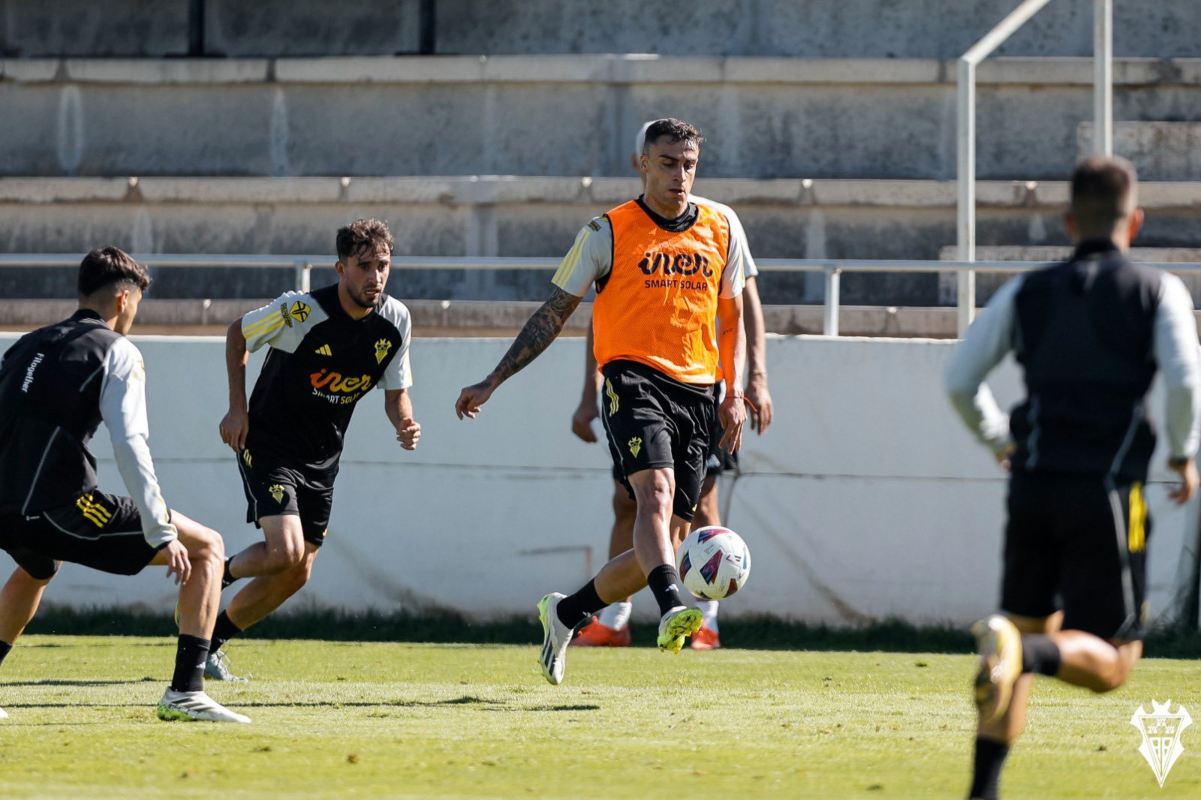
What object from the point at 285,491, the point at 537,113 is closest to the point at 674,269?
the point at 285,491

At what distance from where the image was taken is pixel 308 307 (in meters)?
8.90

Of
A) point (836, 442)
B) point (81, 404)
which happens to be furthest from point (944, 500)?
point (81, 404)

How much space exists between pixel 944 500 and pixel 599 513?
213cm

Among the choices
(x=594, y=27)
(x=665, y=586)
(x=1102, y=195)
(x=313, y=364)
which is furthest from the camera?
(x=594, y=27)

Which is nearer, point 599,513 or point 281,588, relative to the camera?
point 281,588

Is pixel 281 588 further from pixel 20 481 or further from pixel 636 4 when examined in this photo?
pixel 636 4

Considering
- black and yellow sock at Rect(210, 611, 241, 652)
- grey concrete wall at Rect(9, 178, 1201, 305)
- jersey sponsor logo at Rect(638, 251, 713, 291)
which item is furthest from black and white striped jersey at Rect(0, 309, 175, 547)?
grey concrete wall at Rect(9, 178, 1201, 305)

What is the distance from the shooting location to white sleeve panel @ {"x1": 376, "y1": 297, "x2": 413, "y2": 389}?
9.09 m

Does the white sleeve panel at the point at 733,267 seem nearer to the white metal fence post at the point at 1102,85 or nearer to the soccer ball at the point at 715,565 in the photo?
the soccer ball at the point at 715,565

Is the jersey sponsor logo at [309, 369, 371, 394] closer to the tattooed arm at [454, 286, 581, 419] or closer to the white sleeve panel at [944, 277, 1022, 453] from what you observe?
the tattooed arm at [454, 286, 581, 419]

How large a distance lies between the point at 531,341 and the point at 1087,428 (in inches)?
147

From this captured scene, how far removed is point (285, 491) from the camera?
8.90 metres

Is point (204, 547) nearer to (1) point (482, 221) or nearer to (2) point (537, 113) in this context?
(1) point (482, 221)

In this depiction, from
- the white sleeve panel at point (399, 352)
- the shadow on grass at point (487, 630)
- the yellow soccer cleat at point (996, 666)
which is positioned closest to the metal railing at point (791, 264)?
the shadow on grass at point (487, 630)
